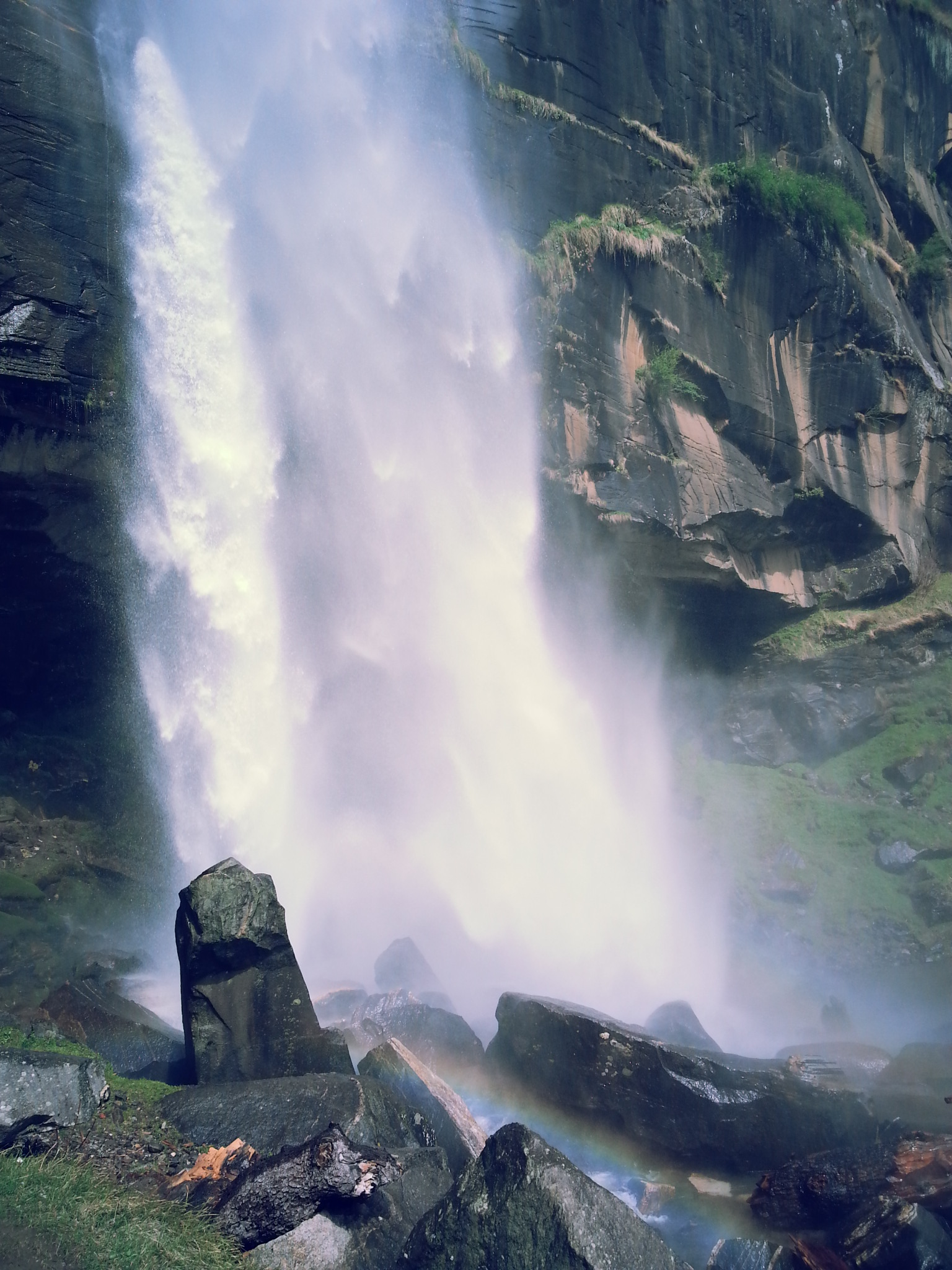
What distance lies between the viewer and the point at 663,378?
19922 mm

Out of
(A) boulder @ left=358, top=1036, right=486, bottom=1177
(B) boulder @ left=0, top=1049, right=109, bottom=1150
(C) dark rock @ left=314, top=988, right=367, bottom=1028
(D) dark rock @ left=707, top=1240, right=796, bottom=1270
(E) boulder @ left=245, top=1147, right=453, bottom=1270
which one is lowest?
(C) dark rock @ left=314, top=988, right=367, bottom=1028

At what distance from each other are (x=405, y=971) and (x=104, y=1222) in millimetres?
8599

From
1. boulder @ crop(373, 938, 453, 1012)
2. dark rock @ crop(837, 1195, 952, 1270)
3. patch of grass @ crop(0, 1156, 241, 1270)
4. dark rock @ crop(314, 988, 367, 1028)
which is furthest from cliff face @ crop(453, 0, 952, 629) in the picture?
patch of grass @ crop(0, 1156, 241, 1270)

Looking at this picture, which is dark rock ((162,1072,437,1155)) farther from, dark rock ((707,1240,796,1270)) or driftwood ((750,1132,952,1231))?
driftwood ((750,1132,952,1231))

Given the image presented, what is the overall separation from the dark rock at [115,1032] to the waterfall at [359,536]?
20.7ft

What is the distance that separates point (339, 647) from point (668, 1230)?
1308 cm

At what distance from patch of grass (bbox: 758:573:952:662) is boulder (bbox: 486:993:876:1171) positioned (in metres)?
14.5

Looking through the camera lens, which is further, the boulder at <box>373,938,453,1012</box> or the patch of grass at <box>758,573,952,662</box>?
the patch of grass at <box>758,573,952,662</box>

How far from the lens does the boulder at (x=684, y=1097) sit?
8.75 m

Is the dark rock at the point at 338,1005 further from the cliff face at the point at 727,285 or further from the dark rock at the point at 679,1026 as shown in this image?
the cliff face at the point at 727,285

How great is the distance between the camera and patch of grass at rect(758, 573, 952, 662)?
22.8 m

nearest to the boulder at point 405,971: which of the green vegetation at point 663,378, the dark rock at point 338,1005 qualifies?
the dark rock at point 338,1005

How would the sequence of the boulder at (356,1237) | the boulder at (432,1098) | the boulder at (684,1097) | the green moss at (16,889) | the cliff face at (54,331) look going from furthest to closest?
the green moss at (16,889)
the cliff face at (54,331)
the boulder at (684,1097)
the boulder at (432,1098)
the boulder at (356,1237)

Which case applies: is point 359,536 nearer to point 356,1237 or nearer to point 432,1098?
point 432,1098
